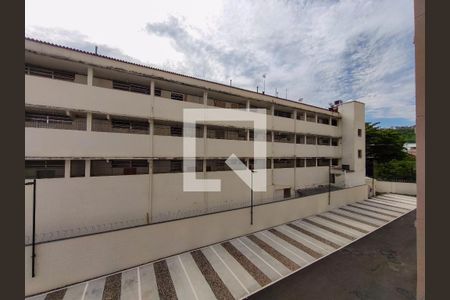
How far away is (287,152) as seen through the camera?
693 inches

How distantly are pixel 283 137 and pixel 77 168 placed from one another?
16.9 m

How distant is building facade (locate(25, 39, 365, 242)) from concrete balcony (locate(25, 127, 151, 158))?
4 centimetres

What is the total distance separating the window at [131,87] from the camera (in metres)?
11.5

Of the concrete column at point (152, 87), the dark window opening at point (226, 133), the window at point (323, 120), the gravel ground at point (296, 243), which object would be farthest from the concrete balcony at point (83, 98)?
the window at point (323, 120)

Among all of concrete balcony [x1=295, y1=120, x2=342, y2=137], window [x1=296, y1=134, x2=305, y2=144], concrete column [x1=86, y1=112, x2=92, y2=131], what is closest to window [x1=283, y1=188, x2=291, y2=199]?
window [x1=296, y1=134, x2=305, y2=144]

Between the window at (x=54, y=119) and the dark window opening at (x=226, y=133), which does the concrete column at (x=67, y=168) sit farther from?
the dark window opening at (x=226, y=133)

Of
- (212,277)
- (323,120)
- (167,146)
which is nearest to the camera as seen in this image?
(212,277)

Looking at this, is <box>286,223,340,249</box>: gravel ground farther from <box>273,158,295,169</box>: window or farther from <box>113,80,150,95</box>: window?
<box>113,80,150,95</box>: window

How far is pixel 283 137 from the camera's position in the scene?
18844 millimetres

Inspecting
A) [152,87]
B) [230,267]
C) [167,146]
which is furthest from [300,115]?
[230,267]

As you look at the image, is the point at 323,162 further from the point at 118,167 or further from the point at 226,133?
the point at 118,167

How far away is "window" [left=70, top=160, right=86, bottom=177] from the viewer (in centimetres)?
990

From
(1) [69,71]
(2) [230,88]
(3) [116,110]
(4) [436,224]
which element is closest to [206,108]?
(2) [230,88]

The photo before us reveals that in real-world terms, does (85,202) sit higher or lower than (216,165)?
lower
